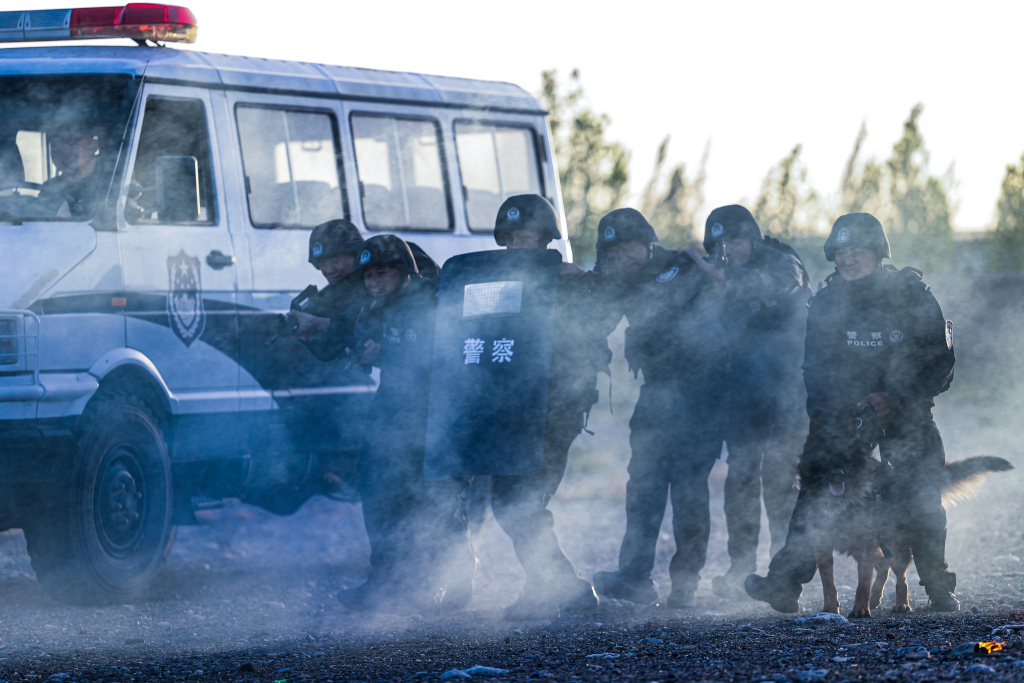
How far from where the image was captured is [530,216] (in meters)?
5.88

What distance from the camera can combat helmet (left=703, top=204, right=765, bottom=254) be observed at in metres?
6.71

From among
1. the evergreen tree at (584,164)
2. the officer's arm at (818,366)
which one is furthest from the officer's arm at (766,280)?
the evergreen tree at (584,164)

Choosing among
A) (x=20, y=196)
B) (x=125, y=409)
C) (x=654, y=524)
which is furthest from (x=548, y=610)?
(x=20, y=196)

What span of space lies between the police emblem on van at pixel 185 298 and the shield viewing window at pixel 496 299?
1.79 meters

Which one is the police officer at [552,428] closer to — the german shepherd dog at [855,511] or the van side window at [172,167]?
the german shepherd dog at [855,511]

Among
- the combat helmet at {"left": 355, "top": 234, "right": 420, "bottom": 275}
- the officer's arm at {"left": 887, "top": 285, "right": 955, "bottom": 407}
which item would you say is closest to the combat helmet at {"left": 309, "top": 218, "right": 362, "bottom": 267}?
the combat helmet at {"left": 355, "top": 234, "right": 420, "bottom": 275}

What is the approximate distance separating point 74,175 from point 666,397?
322cm

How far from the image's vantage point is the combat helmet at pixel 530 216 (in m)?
5.88

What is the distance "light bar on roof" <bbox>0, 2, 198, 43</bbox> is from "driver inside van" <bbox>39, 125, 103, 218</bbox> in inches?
32.2

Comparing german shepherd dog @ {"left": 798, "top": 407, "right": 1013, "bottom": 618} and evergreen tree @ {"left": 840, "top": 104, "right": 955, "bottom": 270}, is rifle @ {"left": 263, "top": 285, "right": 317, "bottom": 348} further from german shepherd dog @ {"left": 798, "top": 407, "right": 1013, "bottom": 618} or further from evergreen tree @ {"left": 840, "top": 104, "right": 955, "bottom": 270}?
evergreen tree @ {"left": 840, "top": 104, "right": 955, "bottom": 270}

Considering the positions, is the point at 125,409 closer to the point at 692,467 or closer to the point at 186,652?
the point at 186,652

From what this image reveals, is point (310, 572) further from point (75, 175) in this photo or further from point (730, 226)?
point (730, 226)

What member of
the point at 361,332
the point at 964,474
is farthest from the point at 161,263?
the point at 964,474

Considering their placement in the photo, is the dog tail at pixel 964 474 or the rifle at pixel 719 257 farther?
the rifle at pixel 719 257
